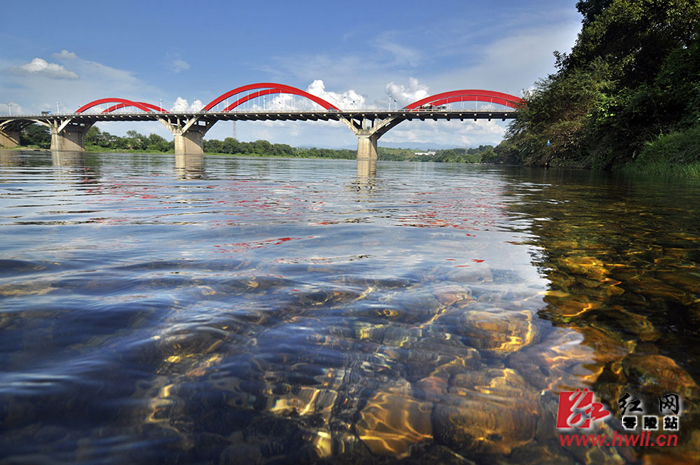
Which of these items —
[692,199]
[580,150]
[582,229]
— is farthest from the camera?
[580,150]

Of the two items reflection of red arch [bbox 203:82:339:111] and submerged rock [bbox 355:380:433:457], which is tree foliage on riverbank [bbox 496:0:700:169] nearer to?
submerged rock [bbox 355:380:433:457]

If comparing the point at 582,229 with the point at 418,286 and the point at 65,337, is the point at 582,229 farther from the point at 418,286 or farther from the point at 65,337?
the point at 65,337

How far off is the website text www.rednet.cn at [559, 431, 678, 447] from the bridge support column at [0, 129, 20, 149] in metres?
111

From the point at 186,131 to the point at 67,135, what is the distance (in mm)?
29575

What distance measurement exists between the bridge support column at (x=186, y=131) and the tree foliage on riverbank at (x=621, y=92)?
60533mm

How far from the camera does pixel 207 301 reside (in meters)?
2.05

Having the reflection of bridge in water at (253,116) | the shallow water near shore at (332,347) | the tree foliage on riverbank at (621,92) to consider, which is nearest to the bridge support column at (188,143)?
the reflection of bridge in water at (253,116)

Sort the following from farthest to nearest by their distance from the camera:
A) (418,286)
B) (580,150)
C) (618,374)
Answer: (580,150)
(418,286)
(618,374)

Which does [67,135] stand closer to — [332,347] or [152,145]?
[152,145]

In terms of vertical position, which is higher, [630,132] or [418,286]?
[630,132]

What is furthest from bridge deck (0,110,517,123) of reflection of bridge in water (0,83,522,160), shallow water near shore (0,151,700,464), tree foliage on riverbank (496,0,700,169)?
shallow water near shore (0,151,700,464)

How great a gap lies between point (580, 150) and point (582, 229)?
2799 cm

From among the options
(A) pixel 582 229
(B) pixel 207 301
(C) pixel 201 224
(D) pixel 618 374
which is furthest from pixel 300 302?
(A) pixel 582 229

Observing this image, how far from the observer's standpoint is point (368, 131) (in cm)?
6569
